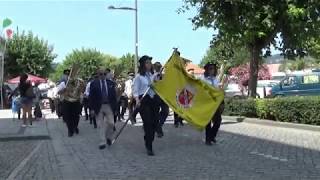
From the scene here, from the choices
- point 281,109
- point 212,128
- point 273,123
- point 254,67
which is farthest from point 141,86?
point 254,67

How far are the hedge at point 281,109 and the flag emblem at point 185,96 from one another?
510 centimetres

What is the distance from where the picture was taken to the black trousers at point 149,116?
1235cm

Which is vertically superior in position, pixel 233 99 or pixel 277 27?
pixel 277 27

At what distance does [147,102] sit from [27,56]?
54576mm

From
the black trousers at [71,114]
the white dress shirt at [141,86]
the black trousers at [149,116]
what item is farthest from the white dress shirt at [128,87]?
the black trousers at [149,116]

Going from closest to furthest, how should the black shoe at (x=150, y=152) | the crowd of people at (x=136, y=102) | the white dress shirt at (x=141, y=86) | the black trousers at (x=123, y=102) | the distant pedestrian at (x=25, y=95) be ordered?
the black shoe at (x=150, y=152) → the crowd of people at (x=136, y=102) → the white dress shirt at (x=141, y=86) → the distant pedestrian at (x=25, y=95) → the black trousers at (x=123, y=102)

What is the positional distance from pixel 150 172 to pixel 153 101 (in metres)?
2.79

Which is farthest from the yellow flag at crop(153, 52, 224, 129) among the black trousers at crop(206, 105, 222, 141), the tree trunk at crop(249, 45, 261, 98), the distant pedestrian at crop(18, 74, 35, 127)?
the tree trunk at crop(249, 45, 261, 98)

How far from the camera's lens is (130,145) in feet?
46.2

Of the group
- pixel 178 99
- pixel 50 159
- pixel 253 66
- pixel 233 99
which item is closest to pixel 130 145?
pixel 178 99

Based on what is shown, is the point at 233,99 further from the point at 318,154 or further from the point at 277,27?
the point at 318,154

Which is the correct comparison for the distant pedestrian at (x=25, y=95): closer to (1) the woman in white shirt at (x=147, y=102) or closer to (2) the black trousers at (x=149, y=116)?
(1) the woman in white shirt at (x=147, y=102)

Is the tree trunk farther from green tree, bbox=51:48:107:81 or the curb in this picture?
green tree, bbox=51:48:107:81

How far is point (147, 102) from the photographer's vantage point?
12625mm
